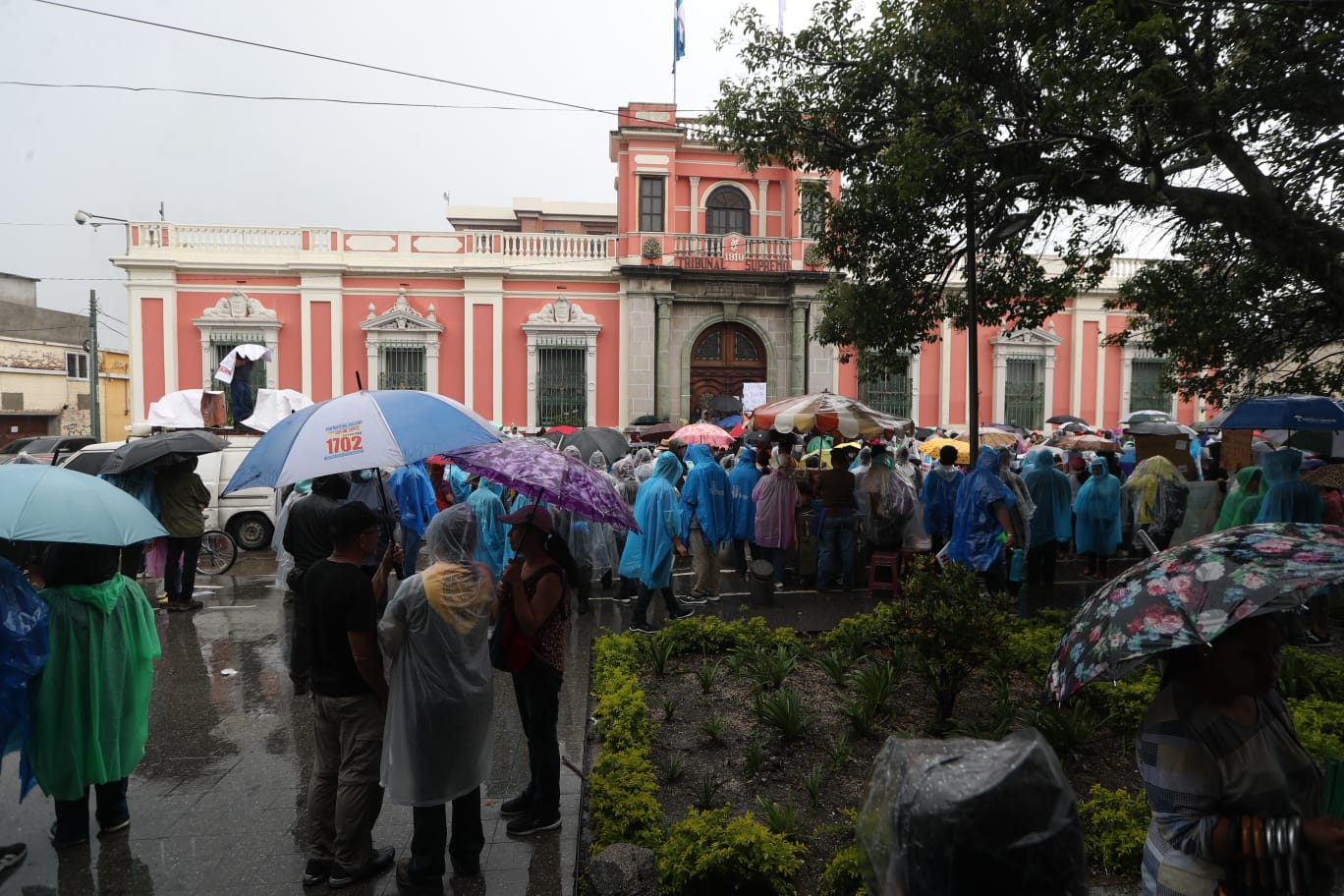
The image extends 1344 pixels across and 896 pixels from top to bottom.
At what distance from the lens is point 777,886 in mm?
3385

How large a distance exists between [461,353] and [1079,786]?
20.8 metres

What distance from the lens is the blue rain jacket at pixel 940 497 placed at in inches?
384

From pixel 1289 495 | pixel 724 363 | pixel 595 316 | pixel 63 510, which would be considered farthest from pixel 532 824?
pixel 724 363

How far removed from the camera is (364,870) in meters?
3.65

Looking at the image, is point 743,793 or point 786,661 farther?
point 786,661

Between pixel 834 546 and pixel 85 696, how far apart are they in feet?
24.4

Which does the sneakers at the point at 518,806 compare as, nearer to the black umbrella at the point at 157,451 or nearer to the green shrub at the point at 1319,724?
the green shrub at the point at 1319,724

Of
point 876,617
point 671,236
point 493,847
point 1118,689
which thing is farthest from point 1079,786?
point 671,236

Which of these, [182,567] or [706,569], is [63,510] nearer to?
[182,567]

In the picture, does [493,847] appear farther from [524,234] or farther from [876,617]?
[524,234]

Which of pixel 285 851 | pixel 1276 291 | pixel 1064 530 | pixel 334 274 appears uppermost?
pixel 334 274

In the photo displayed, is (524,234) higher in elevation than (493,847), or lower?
higher

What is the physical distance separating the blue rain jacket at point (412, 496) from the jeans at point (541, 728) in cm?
529

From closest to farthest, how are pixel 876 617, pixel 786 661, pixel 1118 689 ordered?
pixel 1118 689, pixel 786 661, pixel 876 617
